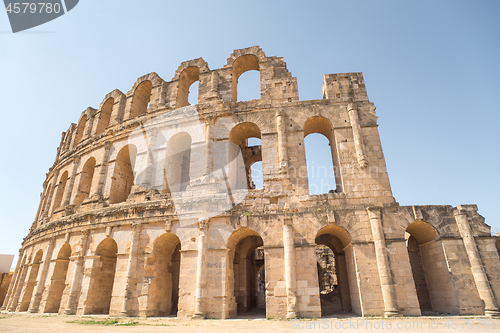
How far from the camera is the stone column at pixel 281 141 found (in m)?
12.8

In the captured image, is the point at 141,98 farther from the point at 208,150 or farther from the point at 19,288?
the point at 19,288

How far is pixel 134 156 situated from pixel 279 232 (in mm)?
9876

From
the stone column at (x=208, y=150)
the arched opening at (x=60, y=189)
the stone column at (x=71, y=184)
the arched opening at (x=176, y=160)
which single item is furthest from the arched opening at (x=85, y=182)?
the stone column at (x=208, y=150)

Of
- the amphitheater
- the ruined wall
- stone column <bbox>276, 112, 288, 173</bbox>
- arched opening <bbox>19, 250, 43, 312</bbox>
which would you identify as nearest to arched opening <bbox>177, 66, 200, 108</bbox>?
the amphitheater

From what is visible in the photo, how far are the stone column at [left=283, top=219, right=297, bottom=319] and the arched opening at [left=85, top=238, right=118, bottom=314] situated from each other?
28.3 feet

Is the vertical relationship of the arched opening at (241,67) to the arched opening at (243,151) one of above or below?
above

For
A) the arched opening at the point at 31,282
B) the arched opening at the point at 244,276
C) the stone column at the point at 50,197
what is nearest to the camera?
the arched opening at the point at 244,276

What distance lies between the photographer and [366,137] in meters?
13.1

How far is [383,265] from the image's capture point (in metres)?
10.5

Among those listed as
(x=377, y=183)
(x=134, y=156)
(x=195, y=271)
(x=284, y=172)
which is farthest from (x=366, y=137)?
(x=134, y=156)

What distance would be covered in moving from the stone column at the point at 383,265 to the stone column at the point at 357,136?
2.20 m

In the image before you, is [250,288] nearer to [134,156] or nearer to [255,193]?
[255,193]
